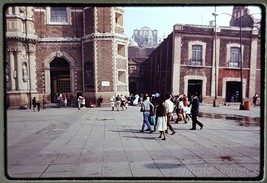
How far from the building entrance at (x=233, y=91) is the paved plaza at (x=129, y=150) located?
354 millimetres

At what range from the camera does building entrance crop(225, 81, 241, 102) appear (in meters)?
3.80

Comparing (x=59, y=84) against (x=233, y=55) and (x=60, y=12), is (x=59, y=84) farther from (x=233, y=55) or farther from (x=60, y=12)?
(x=233, y=55)

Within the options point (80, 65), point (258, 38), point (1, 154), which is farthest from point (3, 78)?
point (80, 65)

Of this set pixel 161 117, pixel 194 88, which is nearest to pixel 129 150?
pixel 161 117

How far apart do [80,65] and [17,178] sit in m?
15.4

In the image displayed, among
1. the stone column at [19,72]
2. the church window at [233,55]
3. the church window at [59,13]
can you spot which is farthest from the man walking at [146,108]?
the stone column at [19,72]

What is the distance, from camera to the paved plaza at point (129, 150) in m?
2.60

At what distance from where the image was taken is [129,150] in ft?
14.8

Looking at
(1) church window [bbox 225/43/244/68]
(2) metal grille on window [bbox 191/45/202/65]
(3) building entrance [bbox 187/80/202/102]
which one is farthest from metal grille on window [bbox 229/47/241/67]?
(2) metal grille on window [bbox 191/45/202/65]

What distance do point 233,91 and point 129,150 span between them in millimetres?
2498

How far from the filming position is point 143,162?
3578mm

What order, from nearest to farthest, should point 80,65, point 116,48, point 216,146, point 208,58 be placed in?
point 216,146 → point 208,58 → point 116,48 → point 80,65

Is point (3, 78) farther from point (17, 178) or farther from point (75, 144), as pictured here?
point (75, 144)

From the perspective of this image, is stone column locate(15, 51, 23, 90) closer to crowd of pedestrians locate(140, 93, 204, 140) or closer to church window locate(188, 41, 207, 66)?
church window locate(188, 41, 207, 66)
